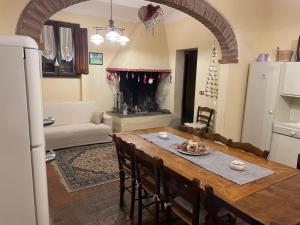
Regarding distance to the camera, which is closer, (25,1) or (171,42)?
(25,1)

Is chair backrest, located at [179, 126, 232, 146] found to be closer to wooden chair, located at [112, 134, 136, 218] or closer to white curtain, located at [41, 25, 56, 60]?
wooden chair, located at [112, 134, 136, 218]

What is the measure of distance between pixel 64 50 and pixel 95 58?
687 millimetres

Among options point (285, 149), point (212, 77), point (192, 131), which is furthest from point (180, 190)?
point (212, 77)

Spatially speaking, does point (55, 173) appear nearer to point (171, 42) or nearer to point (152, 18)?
point (152, 18)

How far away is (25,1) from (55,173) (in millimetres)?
2260

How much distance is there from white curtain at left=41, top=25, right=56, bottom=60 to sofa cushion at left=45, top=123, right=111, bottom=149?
1492 millimetres

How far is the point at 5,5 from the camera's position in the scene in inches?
82.0

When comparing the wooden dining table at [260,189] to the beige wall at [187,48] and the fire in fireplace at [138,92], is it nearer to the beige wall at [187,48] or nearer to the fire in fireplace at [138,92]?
the beige wall at [187,48]

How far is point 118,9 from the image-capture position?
497 cm

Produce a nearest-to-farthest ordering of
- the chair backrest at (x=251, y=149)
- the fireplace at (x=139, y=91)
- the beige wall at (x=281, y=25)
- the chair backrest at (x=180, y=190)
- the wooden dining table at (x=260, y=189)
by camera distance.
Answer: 1. the wooden dining table at (x=260, y=189)
2. the chair backrest at (x=180, y=190)
3. the chair backrest at (x=251, y=149)
4. the beige wall at (x=281, y=25)
5. the fireplace at (x=139, y=91)

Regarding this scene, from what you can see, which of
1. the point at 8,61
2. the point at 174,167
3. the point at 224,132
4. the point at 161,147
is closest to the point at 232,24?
the point at 224,132

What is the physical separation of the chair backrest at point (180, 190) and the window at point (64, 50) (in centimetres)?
385

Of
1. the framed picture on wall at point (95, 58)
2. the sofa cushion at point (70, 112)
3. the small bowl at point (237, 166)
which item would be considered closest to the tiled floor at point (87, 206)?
the small bowl at point (237, 166)

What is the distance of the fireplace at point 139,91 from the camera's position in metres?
5.50
